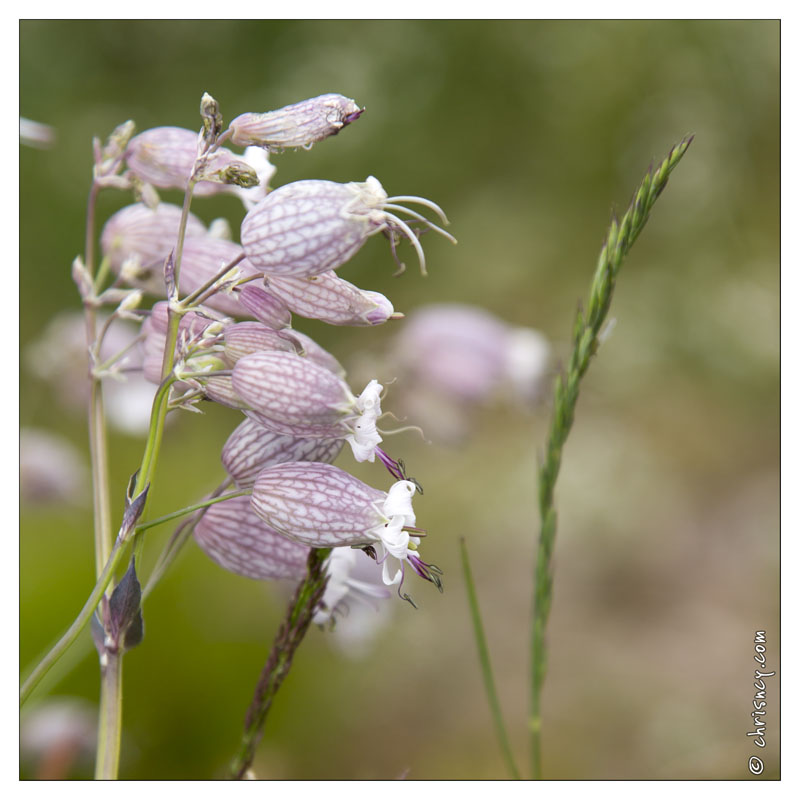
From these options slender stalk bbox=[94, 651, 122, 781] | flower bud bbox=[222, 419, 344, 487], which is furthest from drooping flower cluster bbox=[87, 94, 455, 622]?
slender stalk bbox=[94, 651, 122, 781]

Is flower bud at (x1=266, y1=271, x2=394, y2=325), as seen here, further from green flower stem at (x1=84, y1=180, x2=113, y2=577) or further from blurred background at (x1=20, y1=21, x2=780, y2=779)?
blurred background at (x1=20, y1=21, x2=780, y2=779)

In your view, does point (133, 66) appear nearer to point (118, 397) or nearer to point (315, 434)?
point (118, 397)

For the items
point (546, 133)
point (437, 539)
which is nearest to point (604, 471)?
point (437, 539)

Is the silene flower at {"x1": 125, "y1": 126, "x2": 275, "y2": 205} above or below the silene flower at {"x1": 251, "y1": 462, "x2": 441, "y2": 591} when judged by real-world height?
above

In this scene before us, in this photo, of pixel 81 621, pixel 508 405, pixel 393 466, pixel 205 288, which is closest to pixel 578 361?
pixel 393 466

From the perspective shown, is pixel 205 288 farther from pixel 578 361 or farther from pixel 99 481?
pixel 578 361

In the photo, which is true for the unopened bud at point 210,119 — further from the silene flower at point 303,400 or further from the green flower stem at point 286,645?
the green flower stem at point 286,645

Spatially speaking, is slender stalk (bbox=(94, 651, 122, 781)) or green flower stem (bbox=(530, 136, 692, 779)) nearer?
slender stalk (bbox=(94, 651, 122, 781))
